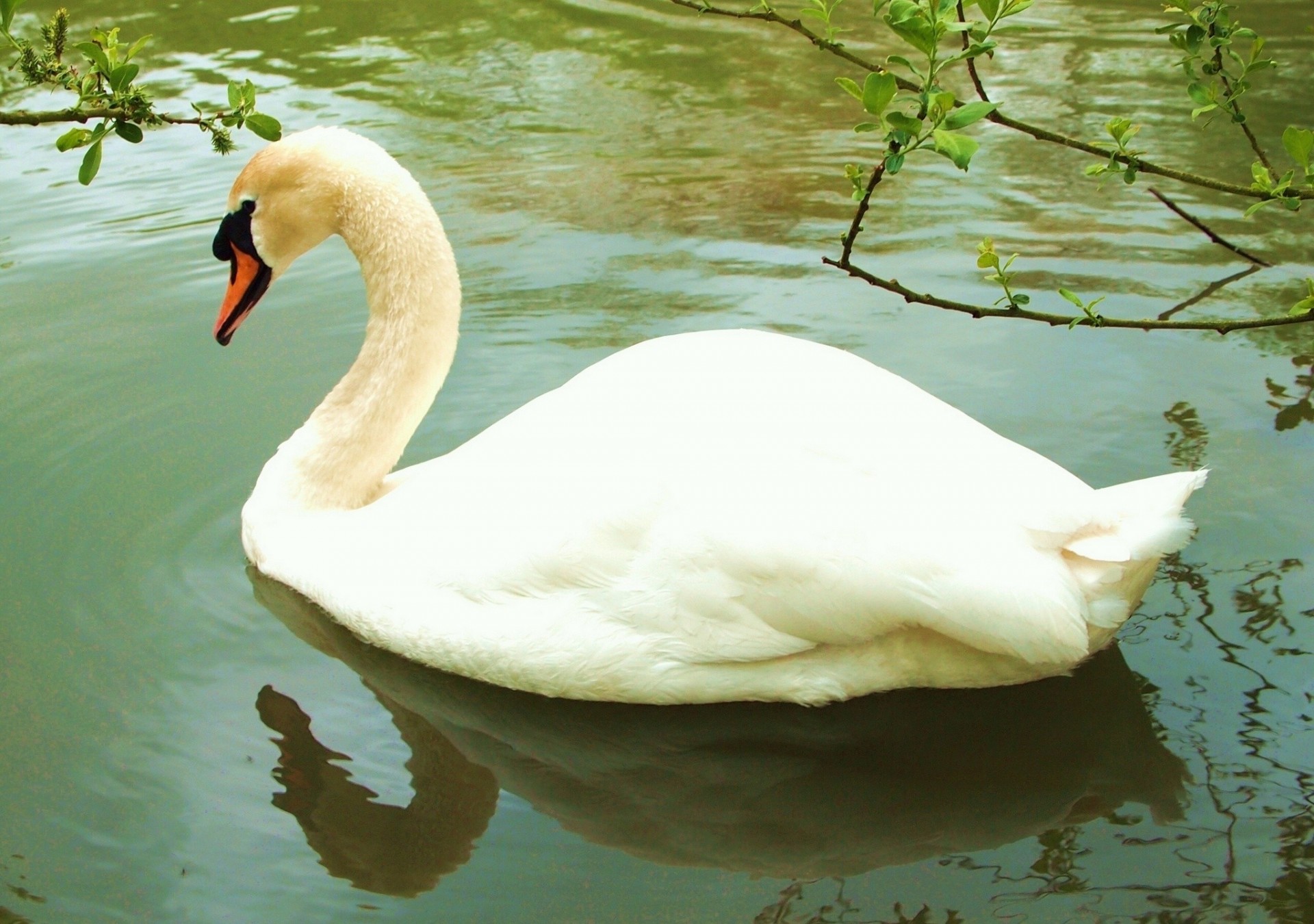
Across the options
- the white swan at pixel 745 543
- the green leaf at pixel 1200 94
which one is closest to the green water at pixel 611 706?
the white swan at pixel 745 543

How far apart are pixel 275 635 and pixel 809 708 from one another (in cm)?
156

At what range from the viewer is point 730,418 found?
3.73 m

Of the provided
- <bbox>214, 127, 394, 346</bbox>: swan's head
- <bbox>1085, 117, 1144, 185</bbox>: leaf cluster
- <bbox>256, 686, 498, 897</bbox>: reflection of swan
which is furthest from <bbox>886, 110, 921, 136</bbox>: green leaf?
<bbox>214, 127, 394, 346</bbox>: swan's head

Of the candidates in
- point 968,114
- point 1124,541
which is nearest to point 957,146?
point 968,114

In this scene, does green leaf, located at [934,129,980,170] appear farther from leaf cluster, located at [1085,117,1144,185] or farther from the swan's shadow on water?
the swan's shadow on water

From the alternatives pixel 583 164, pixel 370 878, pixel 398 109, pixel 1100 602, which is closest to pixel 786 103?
pixel 583 164

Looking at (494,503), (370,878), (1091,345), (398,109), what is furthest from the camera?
(398,109)

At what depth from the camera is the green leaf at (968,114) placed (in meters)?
2.76

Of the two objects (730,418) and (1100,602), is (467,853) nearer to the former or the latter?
(730,418)

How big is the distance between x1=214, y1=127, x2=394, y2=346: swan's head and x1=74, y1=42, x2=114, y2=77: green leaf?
79.6 inches

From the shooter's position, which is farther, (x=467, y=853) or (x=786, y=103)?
(x=786, y=103)

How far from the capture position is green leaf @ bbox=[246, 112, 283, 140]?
277cm

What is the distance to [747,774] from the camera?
144 inches

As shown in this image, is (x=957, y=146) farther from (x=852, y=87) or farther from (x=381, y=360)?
(x=381, y=360)
